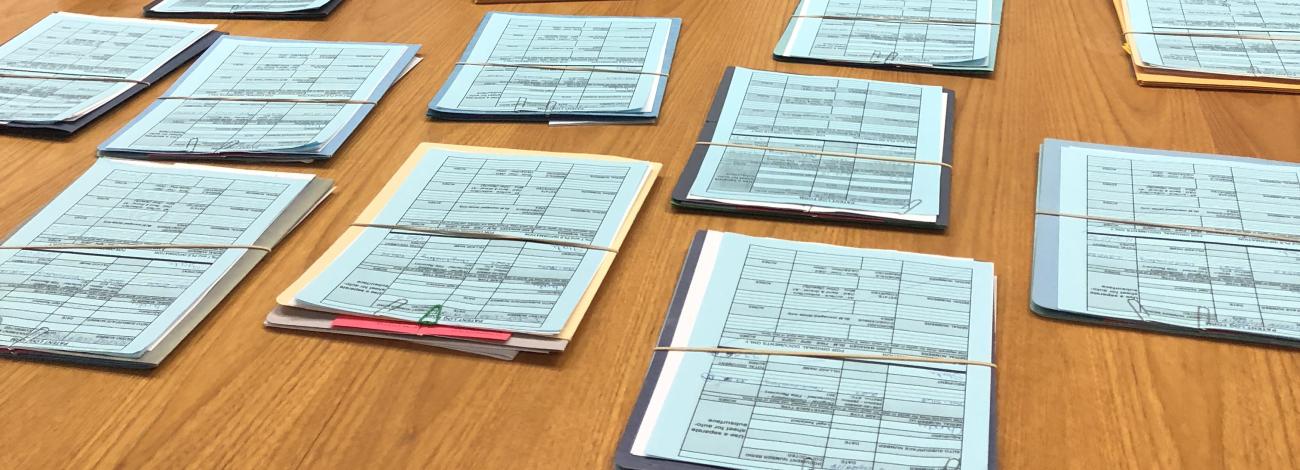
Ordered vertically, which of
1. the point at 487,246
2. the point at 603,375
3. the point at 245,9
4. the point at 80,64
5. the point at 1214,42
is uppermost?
the point at 1214,42

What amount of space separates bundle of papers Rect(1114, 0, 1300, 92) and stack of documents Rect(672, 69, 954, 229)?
0.25m

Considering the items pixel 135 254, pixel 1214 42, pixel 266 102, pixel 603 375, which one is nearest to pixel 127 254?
pixel 135 254

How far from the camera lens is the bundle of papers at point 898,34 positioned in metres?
1.07

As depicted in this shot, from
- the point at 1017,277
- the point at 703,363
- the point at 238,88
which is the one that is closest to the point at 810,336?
the point at 703,363

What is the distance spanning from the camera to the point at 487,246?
0.82m

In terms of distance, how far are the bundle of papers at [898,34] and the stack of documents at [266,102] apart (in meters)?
0.46

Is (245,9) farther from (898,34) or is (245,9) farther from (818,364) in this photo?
(818,364)

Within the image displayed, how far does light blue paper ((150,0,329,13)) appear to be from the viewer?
50.5 inches

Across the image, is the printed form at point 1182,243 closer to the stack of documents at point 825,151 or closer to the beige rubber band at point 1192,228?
the beige rubber band at point 1192,228

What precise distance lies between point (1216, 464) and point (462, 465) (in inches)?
18.8

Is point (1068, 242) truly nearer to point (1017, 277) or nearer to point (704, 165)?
point (1017, 277)

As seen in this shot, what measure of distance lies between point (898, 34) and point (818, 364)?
0.57 metres

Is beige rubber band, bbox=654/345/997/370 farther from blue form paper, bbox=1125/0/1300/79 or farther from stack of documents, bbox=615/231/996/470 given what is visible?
blue form paper, bbox=1125/0/1300/79

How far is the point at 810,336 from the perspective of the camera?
2.33 ft
